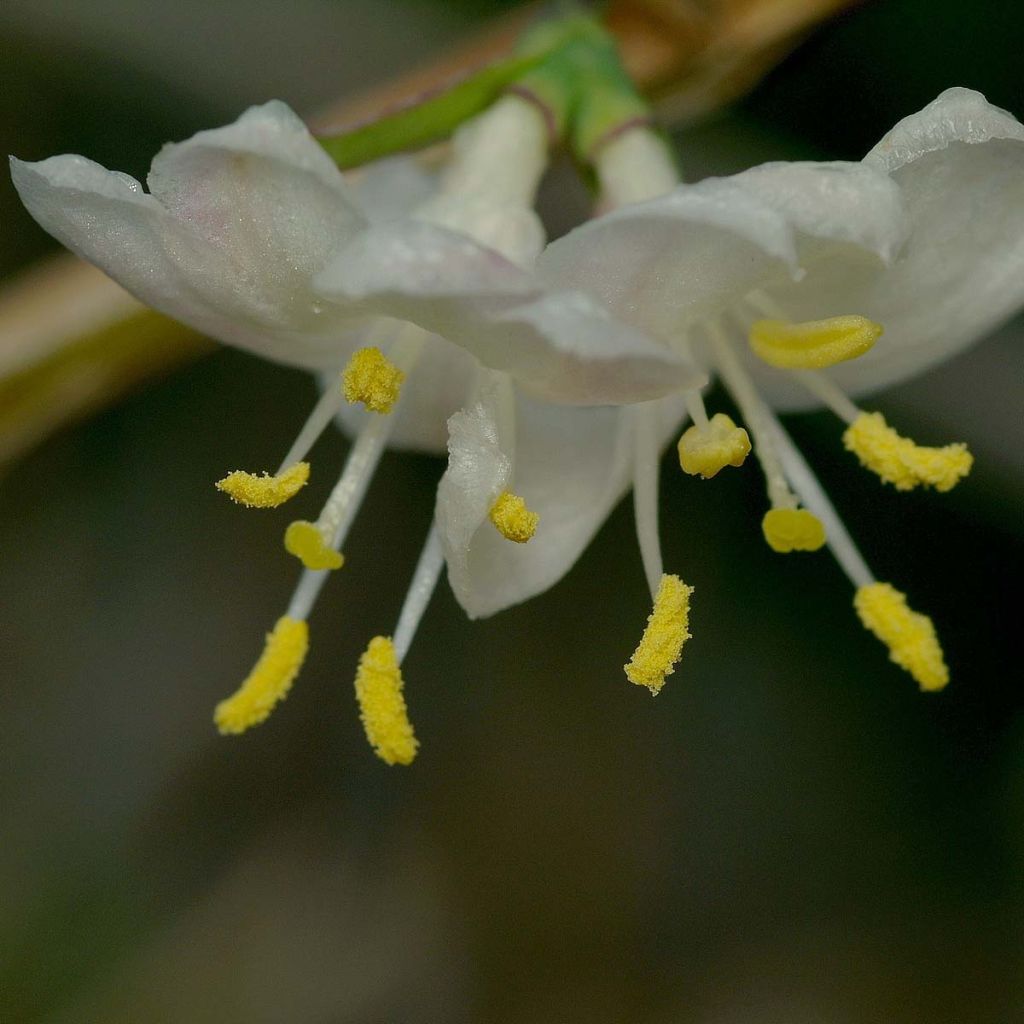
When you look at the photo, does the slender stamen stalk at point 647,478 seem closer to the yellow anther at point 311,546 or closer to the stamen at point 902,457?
the stamen at point 902,457

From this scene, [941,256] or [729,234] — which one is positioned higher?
[729,234]

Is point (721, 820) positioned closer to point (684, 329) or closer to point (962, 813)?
point (962, 813)

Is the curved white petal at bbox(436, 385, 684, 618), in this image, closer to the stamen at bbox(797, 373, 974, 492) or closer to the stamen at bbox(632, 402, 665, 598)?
the stamen at bbox(632, 402, 665, 598)

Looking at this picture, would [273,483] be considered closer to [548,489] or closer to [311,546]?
[311,546]

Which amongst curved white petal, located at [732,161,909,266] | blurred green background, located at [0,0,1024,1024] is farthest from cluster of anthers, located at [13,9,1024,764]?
blurred green background, located at [0,0,1024,1024]

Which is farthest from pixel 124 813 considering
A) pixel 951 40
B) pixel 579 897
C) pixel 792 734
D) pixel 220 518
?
pixel 951 40

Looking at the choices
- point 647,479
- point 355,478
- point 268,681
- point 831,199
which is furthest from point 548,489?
point 831,199

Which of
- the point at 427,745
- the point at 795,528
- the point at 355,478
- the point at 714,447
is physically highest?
the point at 355,478
